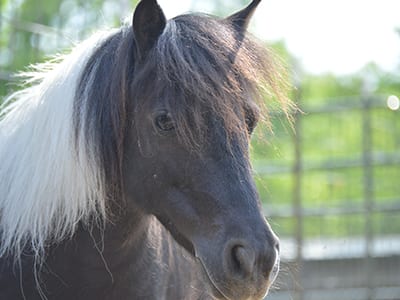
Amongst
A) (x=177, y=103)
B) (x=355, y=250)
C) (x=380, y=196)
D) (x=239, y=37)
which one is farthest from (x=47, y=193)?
(x=380, y=196)

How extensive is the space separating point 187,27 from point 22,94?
0.98 metres

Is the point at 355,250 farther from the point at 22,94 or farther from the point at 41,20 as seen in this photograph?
the point at 22,94

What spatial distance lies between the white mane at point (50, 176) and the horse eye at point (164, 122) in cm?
28

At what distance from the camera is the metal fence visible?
26.3 ft

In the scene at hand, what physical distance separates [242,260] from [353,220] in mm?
6354

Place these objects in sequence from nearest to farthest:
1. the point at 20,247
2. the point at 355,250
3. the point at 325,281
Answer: the point at 20,247 < the point at 325,281 < the point at 355,250

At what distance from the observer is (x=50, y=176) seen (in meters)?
3.32

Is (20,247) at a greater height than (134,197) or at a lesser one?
lesser

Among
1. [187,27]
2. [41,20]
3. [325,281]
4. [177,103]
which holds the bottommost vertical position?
[325,281]

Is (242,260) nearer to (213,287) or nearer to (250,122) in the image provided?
(213,287)

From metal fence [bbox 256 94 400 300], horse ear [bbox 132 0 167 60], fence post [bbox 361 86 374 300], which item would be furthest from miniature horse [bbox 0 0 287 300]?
fence post [bbox 361 86 374 300]

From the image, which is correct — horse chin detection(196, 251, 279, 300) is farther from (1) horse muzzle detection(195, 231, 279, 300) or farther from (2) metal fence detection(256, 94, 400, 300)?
(2) metal fence detection(256, 94, 400, 300)

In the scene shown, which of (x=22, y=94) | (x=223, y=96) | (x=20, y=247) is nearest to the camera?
(x=223, y=96)

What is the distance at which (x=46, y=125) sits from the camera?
3412 mm
